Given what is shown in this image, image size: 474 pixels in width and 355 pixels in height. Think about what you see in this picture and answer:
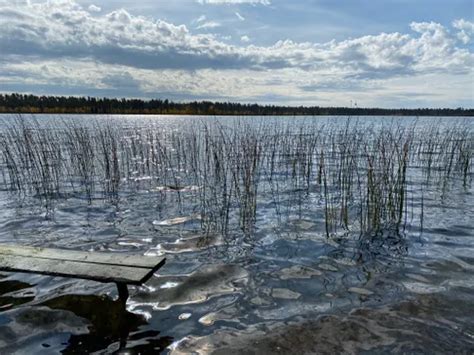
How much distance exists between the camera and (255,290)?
12.7ft

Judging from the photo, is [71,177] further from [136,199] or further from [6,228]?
[6,228]

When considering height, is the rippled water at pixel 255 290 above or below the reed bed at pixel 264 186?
below

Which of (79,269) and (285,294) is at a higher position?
(79,269)

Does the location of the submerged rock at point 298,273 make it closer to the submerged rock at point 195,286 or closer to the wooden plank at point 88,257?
the submerged rock at point 195,286

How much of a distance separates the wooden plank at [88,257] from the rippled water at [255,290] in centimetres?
48

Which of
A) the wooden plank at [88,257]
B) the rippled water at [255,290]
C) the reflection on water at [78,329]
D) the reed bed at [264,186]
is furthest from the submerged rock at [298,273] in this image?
the reflection on water at [78,329]

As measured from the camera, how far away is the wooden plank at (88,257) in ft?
11.0

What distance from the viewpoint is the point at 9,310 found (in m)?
3.42

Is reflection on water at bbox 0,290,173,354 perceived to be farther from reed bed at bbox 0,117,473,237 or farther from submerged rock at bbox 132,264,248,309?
reed bed at bbox 0,117,473,237

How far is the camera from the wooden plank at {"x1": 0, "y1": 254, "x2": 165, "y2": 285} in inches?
123

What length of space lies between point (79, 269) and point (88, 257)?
0.25 metres

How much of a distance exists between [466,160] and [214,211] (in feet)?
27.1

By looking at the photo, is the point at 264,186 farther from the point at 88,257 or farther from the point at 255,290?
the point at 88,257

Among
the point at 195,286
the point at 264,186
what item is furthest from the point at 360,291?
the point at 264,186
